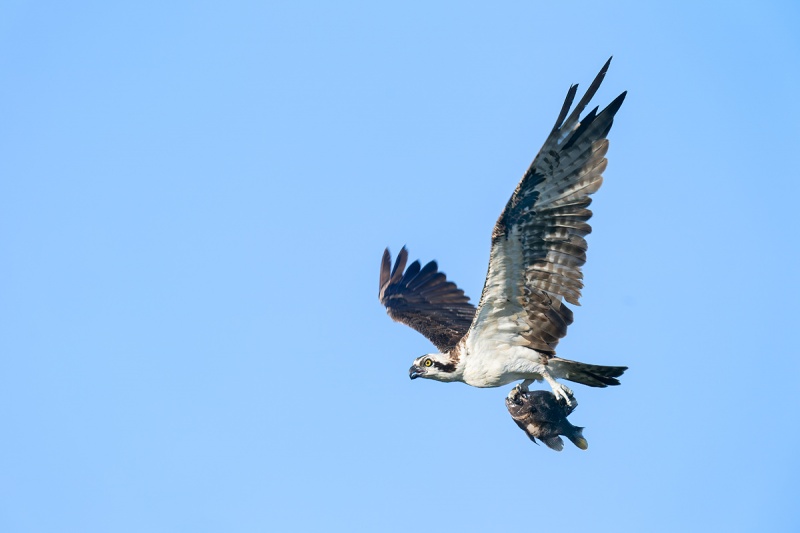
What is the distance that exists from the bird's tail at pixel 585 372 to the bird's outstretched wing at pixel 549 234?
0.29 m

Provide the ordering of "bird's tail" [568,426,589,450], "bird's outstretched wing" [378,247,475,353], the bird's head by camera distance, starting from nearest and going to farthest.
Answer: "bird's tail" [568,426,589,450] < the bird's head < "bird's outstretched wing" [378,247,475,353]

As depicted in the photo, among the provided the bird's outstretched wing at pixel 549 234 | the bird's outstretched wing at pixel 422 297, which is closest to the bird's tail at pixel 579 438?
the bird's outstretched wing at pixel 549 234

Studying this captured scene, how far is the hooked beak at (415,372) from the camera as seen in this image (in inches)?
629

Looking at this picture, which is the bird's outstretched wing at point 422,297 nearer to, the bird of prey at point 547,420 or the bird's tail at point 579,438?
the bird of prey at point 547,420

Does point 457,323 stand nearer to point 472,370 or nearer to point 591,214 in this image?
point 472,370

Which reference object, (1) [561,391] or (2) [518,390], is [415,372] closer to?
(2) [518,390]

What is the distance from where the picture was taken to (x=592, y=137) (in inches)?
551

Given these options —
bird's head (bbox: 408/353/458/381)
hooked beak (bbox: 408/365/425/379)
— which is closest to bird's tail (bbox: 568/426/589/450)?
bird's head (bbox: 408/353/458/381)

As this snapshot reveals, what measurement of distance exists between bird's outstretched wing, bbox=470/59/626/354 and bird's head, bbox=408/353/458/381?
31.3 inches

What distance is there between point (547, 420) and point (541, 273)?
1.96 m

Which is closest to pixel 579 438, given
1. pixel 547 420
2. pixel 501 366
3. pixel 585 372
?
pixel 547 420

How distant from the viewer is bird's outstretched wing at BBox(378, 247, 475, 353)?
19.6 meters

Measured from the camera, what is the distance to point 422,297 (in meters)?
20.8

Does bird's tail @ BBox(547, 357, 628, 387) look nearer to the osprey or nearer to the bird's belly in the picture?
the osprey
